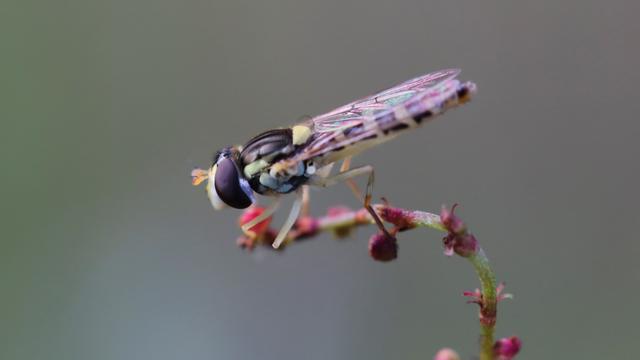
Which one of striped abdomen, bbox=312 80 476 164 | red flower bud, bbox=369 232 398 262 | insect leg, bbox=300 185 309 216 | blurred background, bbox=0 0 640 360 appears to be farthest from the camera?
blurred background, bbox=0 0 640 360

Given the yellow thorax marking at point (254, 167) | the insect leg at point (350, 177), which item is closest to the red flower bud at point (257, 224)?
the yellow thorax marking at point (254, 167)

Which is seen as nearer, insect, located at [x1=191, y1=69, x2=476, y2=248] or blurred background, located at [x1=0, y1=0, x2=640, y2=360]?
insect, located at [x1=191, y1=69, x2=476, y2=248]

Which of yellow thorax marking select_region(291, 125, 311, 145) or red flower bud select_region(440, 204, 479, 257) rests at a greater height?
yellow thorax marking select_region(291, 125, 311, 145)

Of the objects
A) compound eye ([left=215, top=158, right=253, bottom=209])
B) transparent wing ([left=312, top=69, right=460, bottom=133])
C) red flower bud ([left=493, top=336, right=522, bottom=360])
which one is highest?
transparent wing ([left=312, top=69, right=460, bottom=133])

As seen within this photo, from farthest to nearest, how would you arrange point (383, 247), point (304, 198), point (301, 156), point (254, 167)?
point (304, 198) → point (254, 167) → point (301, 156) → point (383, 247)

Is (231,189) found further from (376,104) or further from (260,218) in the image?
(376,104)

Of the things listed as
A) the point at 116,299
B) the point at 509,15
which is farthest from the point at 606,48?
the point at 116,299

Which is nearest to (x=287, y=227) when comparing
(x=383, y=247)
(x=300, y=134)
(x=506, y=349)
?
(x=300, y=134)

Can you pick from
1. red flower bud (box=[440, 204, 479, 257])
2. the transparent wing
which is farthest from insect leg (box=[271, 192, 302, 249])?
red flower bud (box=[440, 204, 479, 257])

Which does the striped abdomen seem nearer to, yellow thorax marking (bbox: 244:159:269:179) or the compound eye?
yellow thorax marking (bbox: 244:159:269:179)
